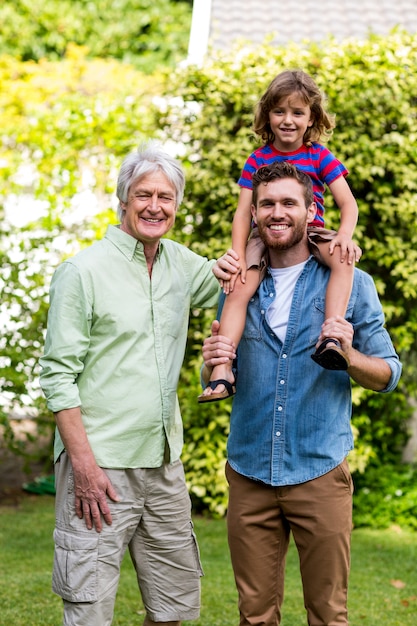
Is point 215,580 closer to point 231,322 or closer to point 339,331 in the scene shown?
point 231,322

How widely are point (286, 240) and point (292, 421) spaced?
23.4 inches

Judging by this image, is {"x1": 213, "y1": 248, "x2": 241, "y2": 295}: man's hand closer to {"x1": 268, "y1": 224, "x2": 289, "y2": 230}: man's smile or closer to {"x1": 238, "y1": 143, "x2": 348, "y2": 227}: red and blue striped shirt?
{"x1": 268, "y1": 224, "x2": 289, "y2": 230}: man's smile

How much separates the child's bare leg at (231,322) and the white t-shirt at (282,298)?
0.08 meters

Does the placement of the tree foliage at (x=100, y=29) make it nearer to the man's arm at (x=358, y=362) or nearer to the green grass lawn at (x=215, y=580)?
the green grass lawn at (x=215, y=580)

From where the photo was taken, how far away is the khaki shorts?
3137 millimetres

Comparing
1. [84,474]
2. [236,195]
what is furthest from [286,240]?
[236,195]

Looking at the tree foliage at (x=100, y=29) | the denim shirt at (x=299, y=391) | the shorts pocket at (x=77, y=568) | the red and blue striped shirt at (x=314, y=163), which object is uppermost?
the tree foliage at (x=100, y=29)

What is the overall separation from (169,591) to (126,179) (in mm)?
1457

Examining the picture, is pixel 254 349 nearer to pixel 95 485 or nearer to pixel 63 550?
pixel 95 485

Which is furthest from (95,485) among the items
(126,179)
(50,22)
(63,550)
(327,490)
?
(50,22)

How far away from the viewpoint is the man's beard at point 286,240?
312 centimetres

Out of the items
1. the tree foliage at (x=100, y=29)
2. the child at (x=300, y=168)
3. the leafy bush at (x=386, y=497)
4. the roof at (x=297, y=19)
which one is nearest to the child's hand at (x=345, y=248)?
the child at (x=300, y=168)

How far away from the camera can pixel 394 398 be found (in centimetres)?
703

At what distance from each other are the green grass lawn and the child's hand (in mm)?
2333
